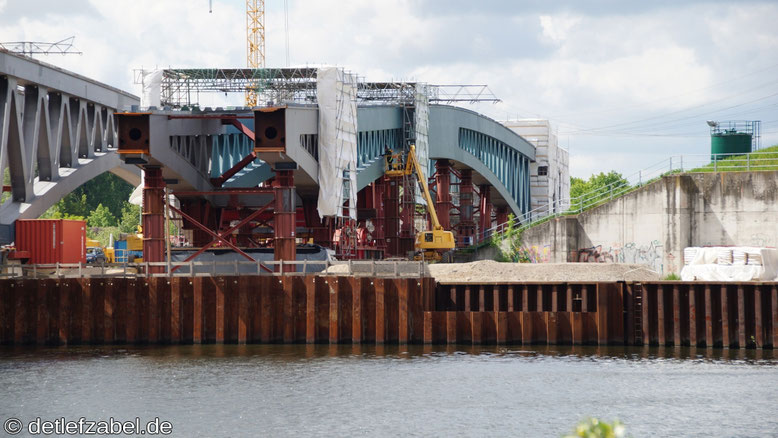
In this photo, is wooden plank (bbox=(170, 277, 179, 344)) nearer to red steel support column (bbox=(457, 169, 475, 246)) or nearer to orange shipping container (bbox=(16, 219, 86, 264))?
orange shipping container (bbox=(16, 219, 86, 264))

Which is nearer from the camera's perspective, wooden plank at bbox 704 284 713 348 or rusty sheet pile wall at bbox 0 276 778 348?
wooden plank at bbox 704 284 713 348

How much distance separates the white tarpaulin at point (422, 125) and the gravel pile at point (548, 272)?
2348cm

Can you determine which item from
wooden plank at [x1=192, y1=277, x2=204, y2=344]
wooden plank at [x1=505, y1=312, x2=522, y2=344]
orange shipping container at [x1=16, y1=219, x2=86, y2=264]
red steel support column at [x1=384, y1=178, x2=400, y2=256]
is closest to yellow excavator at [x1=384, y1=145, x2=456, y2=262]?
red steel support column at [x1=384, y1=178, x2=400, y2=256]

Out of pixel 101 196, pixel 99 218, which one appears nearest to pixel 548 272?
pixel 99 218

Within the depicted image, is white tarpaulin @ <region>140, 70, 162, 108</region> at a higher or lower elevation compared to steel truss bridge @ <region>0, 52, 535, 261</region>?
higher

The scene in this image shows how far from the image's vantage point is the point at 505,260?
66875 millimetres

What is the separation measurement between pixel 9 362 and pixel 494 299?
19.2m

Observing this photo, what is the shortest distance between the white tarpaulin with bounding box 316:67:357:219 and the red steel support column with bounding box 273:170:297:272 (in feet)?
17.5

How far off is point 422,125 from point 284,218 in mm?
26320

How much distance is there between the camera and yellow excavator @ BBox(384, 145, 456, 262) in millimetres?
74562

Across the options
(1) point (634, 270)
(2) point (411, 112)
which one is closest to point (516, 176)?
(2) point (411, 112)

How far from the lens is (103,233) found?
141m

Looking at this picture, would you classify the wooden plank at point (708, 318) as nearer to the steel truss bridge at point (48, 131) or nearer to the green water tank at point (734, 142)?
the green water tank at point (734, 142)

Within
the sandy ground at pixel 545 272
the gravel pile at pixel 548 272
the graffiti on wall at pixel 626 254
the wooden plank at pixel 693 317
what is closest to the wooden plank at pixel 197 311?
the sandy ground at pixel 545 272
